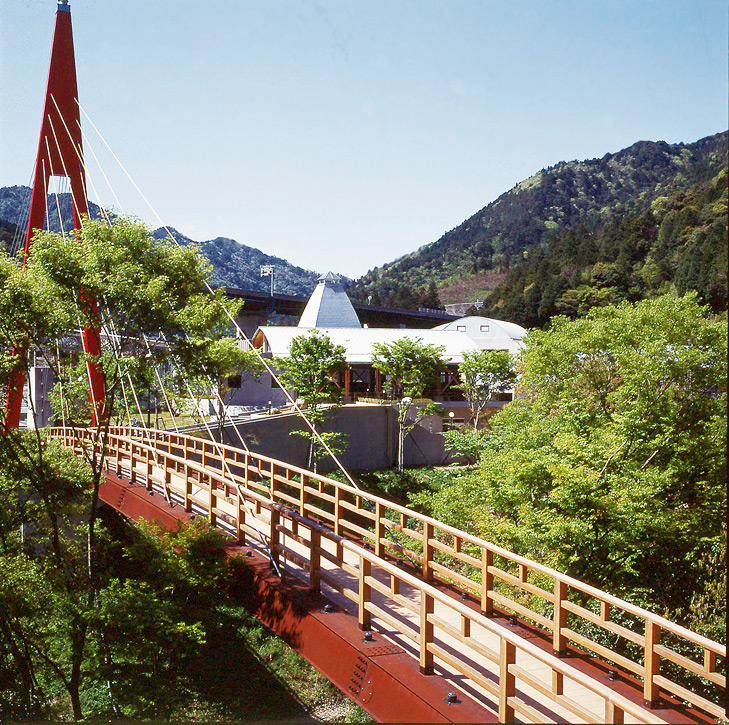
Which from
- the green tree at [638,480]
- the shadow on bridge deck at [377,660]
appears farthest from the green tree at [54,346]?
the green tree at [638,480]

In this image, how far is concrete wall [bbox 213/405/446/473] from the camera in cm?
2423

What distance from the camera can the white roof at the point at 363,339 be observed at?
3017 cm

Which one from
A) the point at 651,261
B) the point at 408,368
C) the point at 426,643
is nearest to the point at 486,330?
the point at 408,368

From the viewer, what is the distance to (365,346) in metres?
32.3

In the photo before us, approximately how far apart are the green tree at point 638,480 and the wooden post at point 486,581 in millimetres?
4908

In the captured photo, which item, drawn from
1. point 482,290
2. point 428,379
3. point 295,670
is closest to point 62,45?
point 295,670

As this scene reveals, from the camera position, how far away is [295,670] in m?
9.96

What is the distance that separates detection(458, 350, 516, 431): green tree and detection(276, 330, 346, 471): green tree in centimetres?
649

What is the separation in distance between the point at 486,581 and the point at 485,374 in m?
23.8

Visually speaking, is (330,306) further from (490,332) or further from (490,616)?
(490,616)

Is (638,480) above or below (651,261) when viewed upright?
below

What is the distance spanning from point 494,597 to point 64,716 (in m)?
6.78

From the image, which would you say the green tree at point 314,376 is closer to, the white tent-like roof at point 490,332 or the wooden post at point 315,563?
the white tent-like roof at point 490,332

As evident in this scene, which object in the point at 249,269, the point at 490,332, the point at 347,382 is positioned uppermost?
the point at 249,269
